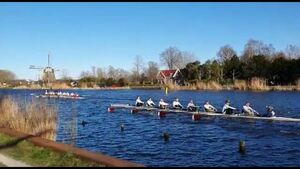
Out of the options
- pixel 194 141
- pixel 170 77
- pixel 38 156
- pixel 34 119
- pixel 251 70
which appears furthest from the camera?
pixel 170 77

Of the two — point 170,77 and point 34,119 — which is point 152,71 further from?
point 34,119

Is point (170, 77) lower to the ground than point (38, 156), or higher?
higher

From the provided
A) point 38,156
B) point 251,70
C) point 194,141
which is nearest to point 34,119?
point 38,156

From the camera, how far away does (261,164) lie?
1869 centimetres

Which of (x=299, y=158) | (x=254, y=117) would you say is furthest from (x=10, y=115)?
(x=254, y=117)

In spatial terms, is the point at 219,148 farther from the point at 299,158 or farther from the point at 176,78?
the point at 176,78

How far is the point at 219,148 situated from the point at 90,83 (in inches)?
4930

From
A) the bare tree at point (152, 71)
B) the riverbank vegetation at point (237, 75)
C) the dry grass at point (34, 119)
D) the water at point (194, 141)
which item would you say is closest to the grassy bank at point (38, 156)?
the water at point (194, 141)

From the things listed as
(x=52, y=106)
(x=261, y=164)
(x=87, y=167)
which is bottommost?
(x=261, y=164)

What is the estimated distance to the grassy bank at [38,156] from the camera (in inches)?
460

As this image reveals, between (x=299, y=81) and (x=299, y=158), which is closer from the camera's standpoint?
(x=299, y=158)

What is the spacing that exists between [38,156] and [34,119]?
20.7ft

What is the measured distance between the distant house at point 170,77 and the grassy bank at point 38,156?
110087 mm

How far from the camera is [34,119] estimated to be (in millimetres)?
19031
